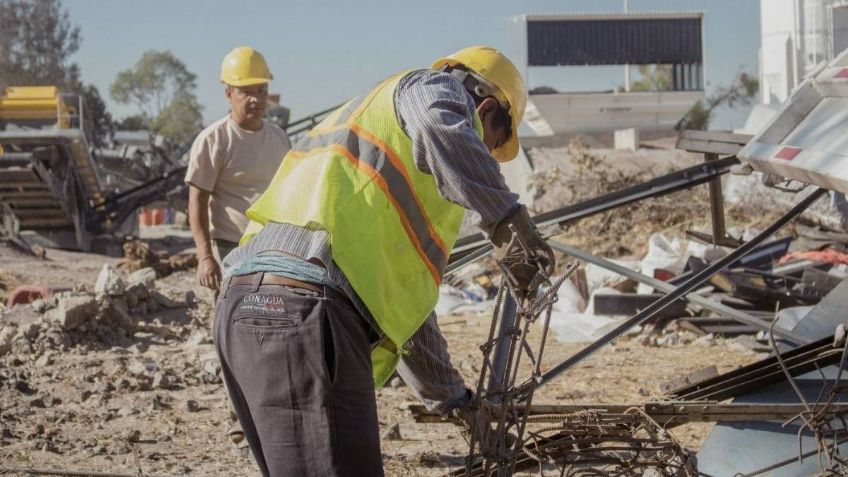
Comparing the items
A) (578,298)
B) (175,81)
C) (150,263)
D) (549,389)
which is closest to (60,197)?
(150,263)

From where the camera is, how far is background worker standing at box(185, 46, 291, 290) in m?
6.29

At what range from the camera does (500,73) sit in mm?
3395

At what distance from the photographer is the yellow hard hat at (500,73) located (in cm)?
337

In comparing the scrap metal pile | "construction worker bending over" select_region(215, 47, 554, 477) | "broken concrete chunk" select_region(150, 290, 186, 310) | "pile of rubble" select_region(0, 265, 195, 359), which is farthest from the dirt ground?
"construction worker bending over" select_region(215, 47, 554, 477)

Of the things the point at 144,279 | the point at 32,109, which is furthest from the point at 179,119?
the point at 144,279

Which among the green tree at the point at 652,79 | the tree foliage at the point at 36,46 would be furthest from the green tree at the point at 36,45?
the green tree at the point at 652,79

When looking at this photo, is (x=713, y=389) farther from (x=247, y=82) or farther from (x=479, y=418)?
(x=247, y=82)

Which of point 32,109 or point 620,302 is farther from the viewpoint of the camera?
point 32,109

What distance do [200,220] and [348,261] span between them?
11.3 ft

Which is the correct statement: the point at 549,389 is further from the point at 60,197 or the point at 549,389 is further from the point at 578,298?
the point at 60,197

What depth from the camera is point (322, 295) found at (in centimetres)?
292

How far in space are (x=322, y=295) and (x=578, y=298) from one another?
8.45 metres

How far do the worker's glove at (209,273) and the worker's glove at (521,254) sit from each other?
10.6 feet

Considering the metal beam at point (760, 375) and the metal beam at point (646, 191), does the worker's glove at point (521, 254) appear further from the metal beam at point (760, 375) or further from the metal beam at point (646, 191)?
the metal beam at point (646, 191)
